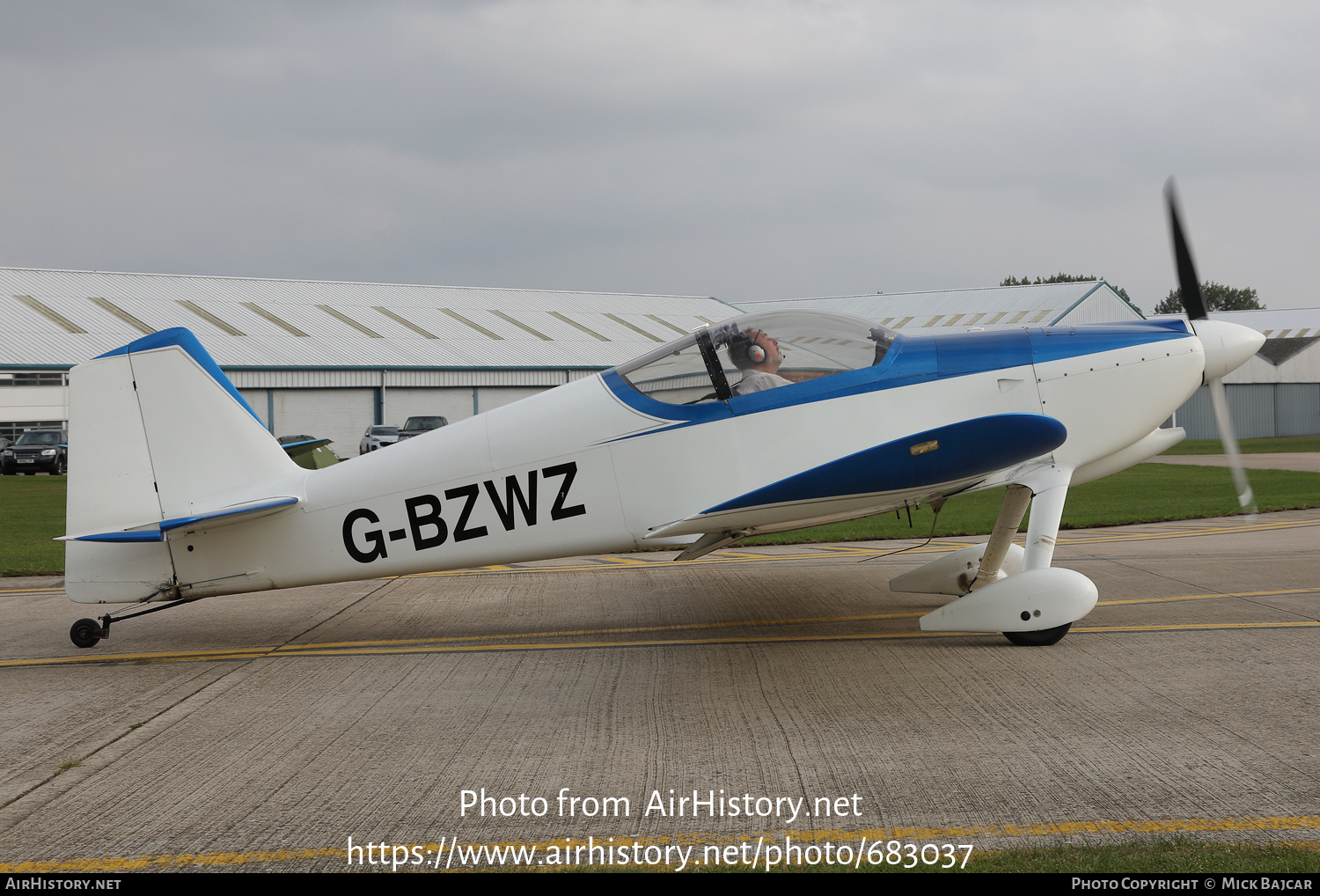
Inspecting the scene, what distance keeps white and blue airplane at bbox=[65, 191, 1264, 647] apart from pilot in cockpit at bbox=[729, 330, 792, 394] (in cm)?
1

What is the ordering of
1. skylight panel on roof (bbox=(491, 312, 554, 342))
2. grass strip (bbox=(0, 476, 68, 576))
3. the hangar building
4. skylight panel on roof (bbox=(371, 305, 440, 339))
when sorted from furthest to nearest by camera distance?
skylight panel on roof (bbox=(491, 312, 554, 342))
skylight panel on roof (bbox=(371, 305, 440, 339))
the hangar building
grass strip (bbox=(0, 476, 68, 576))

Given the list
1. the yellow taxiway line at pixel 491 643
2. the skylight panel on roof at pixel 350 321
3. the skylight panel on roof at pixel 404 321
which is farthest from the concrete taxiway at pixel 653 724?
the skylight panel on roof at pixel 404 321

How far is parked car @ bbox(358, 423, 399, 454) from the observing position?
36.7 metres

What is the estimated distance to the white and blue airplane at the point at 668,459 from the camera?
674 cm

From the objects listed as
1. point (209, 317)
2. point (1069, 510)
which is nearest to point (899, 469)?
point (1069, 510)

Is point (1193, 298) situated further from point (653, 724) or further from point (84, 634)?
point (84, 634)

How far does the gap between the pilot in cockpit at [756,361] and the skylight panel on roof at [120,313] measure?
3760 centimetres

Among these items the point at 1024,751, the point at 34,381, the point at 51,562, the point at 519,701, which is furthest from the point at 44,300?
the point at 1024,751

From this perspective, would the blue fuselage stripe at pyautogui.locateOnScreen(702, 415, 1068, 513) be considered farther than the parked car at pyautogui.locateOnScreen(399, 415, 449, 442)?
No

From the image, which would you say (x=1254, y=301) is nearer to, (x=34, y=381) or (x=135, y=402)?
(x=34, y=381)

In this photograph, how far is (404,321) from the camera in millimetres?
47094

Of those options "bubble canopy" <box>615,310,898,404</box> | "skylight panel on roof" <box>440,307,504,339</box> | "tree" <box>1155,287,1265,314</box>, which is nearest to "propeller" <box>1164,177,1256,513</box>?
"bubble canopy" <box>615,310,898,404</box>

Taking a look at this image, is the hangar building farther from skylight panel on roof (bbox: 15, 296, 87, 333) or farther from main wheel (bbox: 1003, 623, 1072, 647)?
main wheel (bbox: 1003, 623, 1072, 647)

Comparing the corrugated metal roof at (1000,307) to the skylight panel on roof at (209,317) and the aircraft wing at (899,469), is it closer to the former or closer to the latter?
the skylight panel on roof at (209,317)
